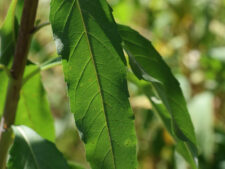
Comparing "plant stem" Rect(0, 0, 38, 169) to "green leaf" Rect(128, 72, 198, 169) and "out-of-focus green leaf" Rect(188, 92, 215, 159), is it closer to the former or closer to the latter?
"green leaf" Rect(128, 72, 198, 169)

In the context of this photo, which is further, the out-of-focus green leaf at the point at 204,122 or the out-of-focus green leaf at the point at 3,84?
the out-of-focus green leaf at the point at 204,122

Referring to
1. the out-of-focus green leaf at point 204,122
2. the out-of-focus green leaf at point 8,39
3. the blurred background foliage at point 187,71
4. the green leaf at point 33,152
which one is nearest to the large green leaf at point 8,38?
the out-of-focus green leaf at point 8,39

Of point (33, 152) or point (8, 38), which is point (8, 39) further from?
point (33, 152)

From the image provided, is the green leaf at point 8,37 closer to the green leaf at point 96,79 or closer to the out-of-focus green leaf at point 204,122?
the green leaf at point 96,79

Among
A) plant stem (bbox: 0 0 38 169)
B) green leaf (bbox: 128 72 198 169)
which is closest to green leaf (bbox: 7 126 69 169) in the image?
plant stem (bbox: 0 0 38 169)

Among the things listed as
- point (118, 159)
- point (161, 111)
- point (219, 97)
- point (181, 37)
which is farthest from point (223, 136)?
point (118, 159)

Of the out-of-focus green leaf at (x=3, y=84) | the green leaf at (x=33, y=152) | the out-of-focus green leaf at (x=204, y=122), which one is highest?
the out-of-focus green leaf at (x=3, y=84)

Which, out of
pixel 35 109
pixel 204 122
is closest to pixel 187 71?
pixel 204 122
